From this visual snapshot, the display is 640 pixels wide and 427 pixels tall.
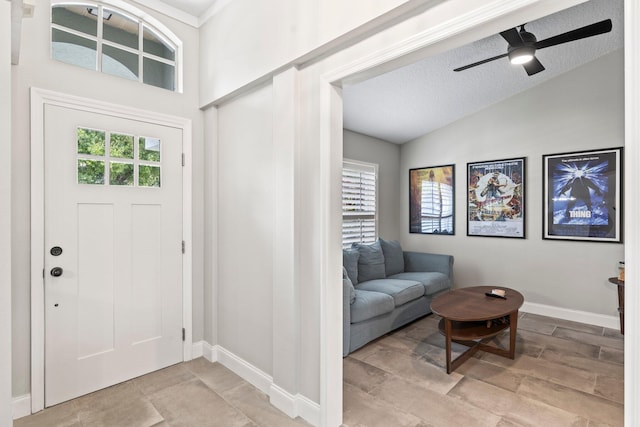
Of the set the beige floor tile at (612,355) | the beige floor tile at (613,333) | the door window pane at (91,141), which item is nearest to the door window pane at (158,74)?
the door window pane at (91,141)

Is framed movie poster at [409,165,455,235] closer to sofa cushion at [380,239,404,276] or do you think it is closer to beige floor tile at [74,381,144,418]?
sofa cushion at [380,239,404,276]

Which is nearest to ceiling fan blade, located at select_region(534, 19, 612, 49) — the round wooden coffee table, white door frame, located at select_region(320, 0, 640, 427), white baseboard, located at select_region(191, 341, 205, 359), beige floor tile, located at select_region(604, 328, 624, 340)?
white door frame, located at select_region(320, 0, 640, 427)

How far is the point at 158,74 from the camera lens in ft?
9.86

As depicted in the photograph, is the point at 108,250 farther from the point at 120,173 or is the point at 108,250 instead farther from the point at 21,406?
the point at 21,406

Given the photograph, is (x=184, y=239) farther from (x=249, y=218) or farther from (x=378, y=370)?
(x=378, y=370)

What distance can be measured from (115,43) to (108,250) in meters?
1.65

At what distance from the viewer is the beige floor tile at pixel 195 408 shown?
7.24 ft

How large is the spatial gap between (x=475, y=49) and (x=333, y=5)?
2062 millimetres

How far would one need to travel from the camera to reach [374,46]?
1.89 meters

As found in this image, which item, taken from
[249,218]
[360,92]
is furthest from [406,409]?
[360,92]

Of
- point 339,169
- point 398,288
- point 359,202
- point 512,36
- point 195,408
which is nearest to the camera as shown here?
point 339,169

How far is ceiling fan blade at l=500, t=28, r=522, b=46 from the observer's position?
2.60 meters

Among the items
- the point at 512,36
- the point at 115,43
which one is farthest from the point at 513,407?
the point at 115,43

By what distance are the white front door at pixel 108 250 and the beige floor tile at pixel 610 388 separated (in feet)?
11.1
